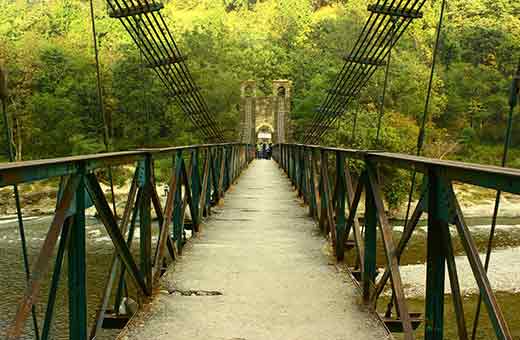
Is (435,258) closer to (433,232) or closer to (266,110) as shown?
(433,232)

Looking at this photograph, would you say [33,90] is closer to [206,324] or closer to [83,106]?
[83,106]

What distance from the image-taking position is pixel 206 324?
2.52 metres

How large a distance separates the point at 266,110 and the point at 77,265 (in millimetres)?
37911

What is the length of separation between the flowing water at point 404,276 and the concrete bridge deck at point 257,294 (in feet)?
18.0

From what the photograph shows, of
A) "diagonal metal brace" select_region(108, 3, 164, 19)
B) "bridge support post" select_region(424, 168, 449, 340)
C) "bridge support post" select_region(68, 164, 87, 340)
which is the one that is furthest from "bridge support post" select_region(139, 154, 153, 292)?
"diagonal metal brace" select_region(108, 3, 164, 19)

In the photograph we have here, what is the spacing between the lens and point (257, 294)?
298 cm

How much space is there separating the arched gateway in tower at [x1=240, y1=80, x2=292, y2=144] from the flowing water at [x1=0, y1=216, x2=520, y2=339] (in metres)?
17.8

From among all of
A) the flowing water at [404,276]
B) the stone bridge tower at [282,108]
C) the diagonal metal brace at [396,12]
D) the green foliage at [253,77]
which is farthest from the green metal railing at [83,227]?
the stone bridge tower at [282,108]

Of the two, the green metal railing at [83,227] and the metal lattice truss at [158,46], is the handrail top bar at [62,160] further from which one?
the metal lattice truss at [158,46]

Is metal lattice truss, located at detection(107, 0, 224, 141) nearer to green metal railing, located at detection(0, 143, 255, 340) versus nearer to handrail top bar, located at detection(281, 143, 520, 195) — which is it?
green metal railing, located at detection(0, 143, 255, 340)

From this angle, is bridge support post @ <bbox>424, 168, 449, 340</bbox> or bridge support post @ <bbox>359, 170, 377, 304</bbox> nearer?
bridge support post @ <bbox>424, 168, 449, 340</bbox>

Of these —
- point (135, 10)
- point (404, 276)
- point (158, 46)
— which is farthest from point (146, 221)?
point (404, 276)

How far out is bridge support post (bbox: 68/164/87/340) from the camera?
188cm

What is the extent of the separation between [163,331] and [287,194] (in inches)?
237
